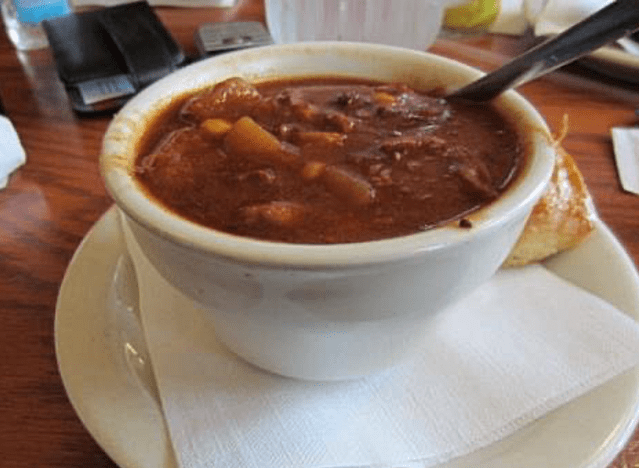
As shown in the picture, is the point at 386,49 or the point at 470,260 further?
the point at 386,49

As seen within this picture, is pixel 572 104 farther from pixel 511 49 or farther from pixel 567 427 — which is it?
pixel 567 427

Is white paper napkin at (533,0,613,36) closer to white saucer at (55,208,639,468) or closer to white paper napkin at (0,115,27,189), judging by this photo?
white saucer at (55,208,639,468)

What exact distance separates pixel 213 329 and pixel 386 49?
1.48 feet

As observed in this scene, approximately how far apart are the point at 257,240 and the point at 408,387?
0.90ft

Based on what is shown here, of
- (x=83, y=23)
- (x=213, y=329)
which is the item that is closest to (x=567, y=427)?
(x=213, y=329)

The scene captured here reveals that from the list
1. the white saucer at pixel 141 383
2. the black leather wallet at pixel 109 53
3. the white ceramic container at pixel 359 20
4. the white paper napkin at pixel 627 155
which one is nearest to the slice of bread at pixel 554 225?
the white saucer at pixel 141 383

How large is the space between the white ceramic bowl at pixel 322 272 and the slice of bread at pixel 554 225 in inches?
6.6

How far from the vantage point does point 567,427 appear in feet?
2.31

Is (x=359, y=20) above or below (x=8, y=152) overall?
above

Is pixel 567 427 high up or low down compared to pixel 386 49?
down

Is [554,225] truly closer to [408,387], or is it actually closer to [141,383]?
[408,387]

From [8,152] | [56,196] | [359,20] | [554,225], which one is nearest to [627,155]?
[554,225]

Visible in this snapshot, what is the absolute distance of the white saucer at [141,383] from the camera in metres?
0.68

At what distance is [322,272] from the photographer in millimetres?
581
